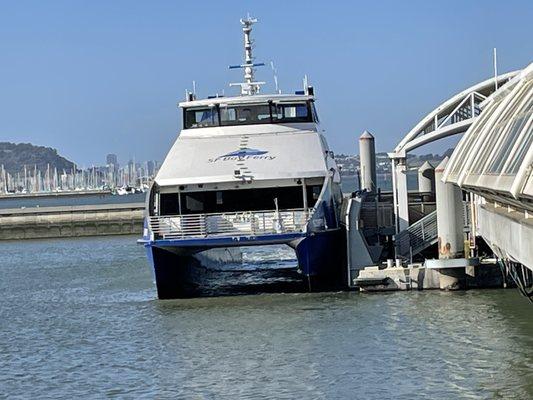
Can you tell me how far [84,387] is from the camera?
19.6 meters

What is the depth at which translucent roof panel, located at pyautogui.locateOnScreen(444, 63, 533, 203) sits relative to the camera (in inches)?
609

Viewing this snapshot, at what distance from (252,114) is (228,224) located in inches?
211

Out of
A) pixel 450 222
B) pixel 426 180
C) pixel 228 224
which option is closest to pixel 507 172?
pixel 450 222

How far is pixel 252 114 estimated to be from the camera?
33781 mm

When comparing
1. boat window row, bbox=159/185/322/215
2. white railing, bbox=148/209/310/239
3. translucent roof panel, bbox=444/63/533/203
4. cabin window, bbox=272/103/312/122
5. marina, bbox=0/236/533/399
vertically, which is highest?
cabin window, bbox=272/103/312/122

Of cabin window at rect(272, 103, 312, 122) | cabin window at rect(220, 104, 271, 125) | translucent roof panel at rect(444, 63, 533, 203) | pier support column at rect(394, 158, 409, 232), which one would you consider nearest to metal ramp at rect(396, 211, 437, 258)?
pier support column at rect(394, 158, 409, 232)

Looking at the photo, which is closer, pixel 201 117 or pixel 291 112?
pixel 291 112

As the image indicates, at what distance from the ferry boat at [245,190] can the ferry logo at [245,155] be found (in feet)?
0.09

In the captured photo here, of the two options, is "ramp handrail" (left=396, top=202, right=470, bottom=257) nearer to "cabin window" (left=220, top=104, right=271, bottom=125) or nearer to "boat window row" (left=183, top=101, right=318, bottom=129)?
"boat window row" (left=183, top=101, right=318, bottom=129)

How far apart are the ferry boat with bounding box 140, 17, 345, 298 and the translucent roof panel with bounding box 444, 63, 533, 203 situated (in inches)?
161

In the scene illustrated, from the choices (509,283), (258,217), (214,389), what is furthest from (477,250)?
(214,389)

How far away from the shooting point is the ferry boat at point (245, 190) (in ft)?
96.4

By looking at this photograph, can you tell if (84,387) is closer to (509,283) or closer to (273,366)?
(273,366)

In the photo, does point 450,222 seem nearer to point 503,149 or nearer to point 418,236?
point 418,236
